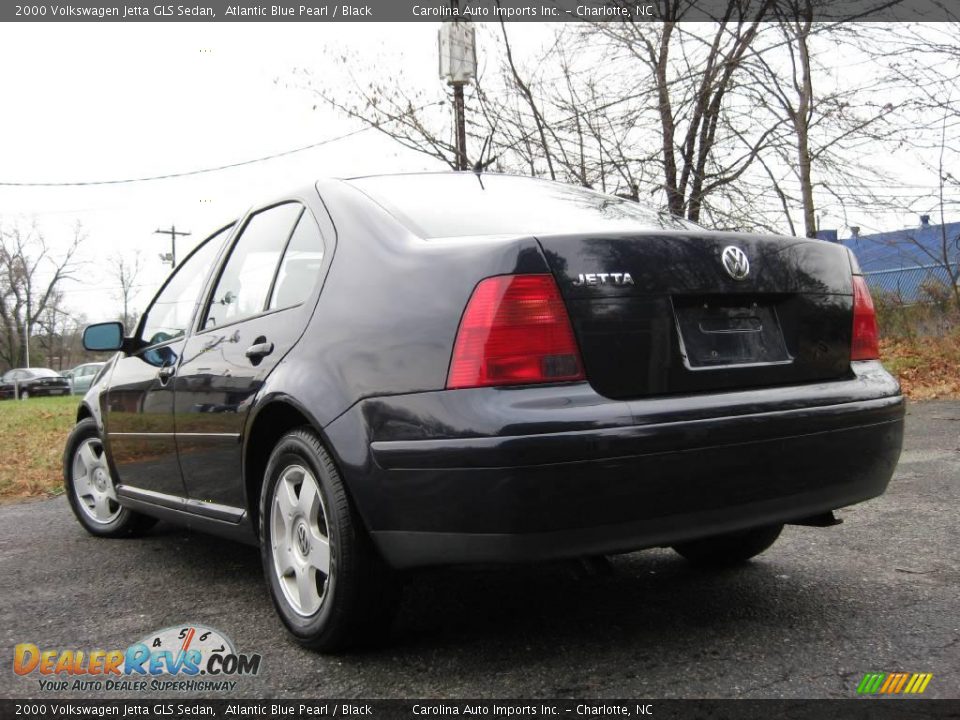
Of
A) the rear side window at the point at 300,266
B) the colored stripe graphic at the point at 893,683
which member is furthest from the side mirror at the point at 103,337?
the colored stripe graphic at the point at 893,683

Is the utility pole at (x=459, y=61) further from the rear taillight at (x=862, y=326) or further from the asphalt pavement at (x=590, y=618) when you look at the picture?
the rear taillight at (x=862, y=326)

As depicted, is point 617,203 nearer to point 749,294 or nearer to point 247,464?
point 749,294

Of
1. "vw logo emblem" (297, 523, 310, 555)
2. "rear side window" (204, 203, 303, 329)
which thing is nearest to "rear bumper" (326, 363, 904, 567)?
"vw logo emblem" (297, 523, 310, 555)

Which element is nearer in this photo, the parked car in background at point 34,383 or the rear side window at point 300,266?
the rear side window at point 300,266

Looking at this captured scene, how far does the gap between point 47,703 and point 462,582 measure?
5.02 ft

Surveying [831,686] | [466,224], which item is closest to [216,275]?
[466,224]

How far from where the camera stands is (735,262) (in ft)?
8.57

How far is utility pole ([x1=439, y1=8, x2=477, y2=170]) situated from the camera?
12320mm

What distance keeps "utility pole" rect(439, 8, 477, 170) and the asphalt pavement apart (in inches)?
365

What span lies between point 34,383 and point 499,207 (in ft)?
160

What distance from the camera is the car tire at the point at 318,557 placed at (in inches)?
99.6

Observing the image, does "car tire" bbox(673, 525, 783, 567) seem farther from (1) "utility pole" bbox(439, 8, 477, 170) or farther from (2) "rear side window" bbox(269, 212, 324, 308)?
(1) "utility pole" bbox(439, 8, 477, 170)

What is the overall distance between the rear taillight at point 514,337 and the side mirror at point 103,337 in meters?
2.62

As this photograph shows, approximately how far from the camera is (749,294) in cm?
263
